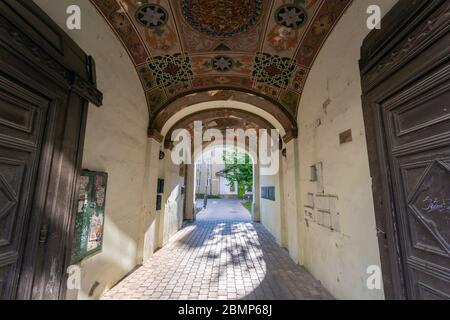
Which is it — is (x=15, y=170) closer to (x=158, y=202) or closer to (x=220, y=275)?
(x=220, y=275)

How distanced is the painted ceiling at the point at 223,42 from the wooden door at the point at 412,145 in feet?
4.58

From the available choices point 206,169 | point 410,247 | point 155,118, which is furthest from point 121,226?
point 206,169

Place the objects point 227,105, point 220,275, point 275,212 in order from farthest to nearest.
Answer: point 275,212
point 227,105
point 220,275

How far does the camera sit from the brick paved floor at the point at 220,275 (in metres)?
2.89

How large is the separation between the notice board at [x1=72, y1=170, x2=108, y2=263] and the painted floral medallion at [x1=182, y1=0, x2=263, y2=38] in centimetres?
270

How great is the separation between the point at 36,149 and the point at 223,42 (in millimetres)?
3083

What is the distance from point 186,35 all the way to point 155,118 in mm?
1896

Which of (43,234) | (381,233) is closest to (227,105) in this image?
(381,233)

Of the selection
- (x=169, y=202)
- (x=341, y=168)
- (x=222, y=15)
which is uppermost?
(x=222, y=15)

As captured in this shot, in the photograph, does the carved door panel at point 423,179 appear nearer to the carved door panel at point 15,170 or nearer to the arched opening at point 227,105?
the arched opening at point 227,105

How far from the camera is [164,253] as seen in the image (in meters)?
4.77

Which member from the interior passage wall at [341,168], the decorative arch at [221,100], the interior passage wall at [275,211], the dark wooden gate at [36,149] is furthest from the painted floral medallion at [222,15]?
the interior passage wall at [275,211]

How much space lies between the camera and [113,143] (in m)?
2.98

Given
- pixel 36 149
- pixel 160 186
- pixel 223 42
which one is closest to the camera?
pixel 36 149
